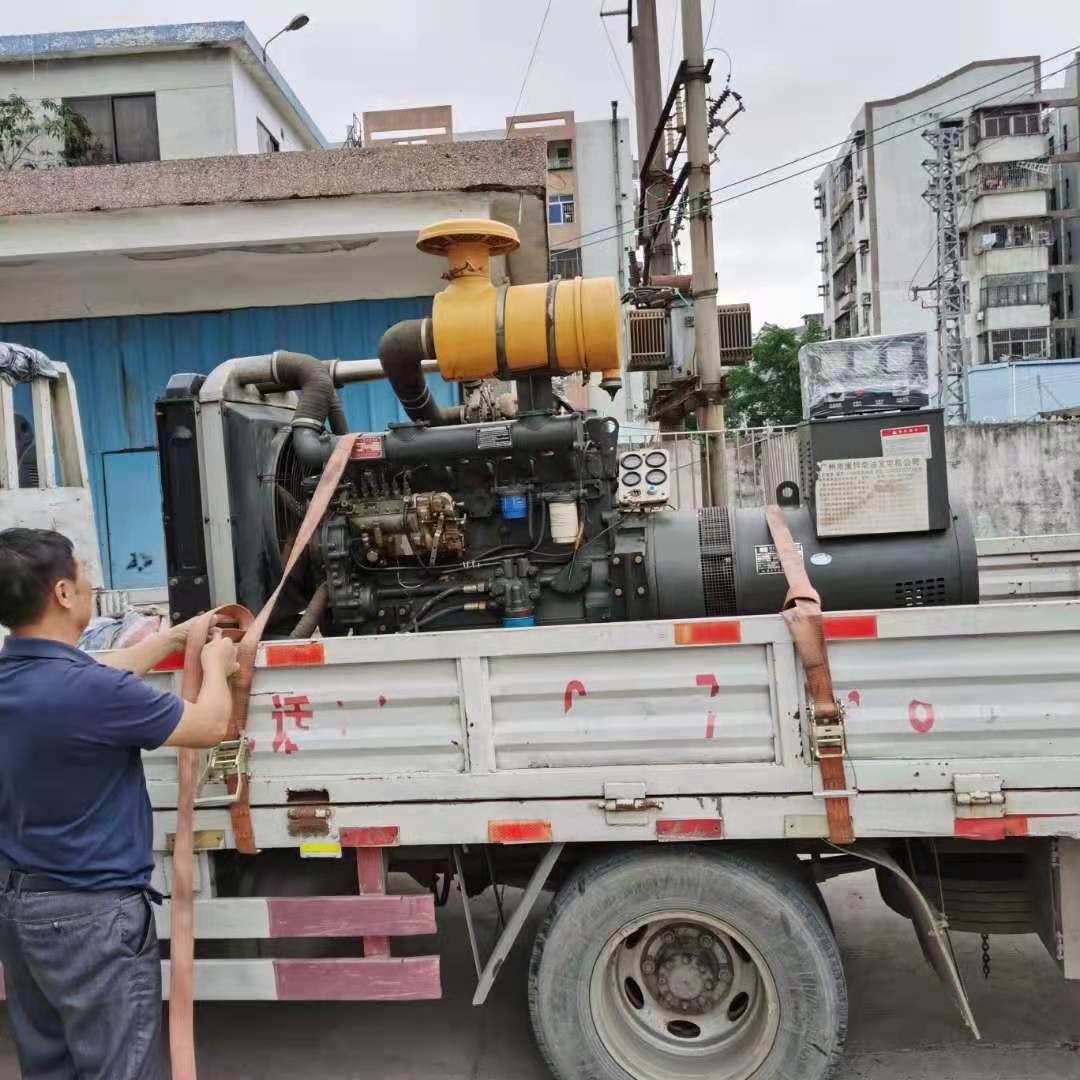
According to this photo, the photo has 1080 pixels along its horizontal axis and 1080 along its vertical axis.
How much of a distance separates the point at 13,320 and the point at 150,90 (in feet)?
23.7

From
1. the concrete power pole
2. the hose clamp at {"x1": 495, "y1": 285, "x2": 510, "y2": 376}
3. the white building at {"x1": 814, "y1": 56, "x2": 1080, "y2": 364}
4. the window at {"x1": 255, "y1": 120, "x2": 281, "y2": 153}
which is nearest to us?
the hose clamp at {"x1": 495, "y1": 285, "x2": 510, "y2": 376}

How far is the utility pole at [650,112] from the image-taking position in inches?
528

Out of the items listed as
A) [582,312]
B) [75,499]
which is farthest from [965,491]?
[75,499]

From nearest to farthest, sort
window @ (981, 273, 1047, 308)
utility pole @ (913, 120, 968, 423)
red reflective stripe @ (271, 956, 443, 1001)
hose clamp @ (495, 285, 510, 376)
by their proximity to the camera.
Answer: red reflective stripe @ (271, 956, 443, 1001), hose clamp @ (495, 285, 510, 376), utility pole @ (913, 120, 968, 423), window @ (981, 273, 1047, 308)

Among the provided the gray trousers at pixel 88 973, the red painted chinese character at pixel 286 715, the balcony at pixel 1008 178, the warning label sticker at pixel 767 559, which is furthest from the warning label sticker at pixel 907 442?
the balcony at pixel 1008 178

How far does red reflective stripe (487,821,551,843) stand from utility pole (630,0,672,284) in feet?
40.6

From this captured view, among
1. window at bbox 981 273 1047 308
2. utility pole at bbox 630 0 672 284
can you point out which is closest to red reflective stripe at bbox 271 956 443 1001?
utility pole at bbox 630 0 672 284

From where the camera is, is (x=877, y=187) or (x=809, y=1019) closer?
(x=809, y=1019)

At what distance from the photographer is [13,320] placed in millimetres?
8922

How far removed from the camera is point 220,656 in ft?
8.75

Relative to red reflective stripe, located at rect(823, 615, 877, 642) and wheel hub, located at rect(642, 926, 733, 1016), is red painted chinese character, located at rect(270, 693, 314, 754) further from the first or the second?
red reflective stripe, located at rect(823, 615, 877, 642)

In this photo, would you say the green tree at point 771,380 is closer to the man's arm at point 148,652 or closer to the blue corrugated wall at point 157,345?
the blue corrugated wall at point 157,345

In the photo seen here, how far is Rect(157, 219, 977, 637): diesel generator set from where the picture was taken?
3.48m

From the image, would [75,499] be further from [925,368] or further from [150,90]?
[150,90]
